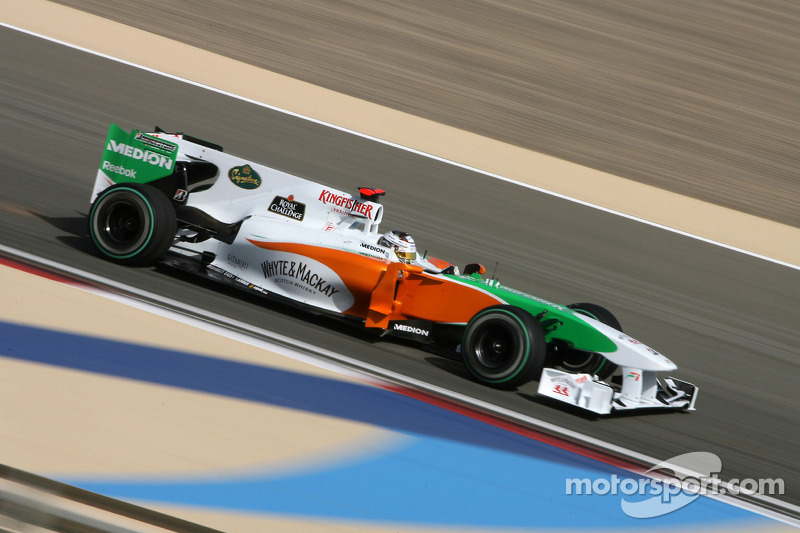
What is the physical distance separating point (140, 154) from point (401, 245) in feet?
9.01

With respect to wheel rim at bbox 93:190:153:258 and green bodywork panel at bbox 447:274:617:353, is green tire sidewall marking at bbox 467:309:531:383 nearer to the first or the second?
green bodywork panel at bbox 447:274:617:353

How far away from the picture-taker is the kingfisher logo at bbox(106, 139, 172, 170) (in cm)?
827

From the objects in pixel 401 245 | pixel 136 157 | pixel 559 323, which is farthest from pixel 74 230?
pixel 559 323

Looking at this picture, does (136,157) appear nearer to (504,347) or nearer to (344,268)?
(344,268)

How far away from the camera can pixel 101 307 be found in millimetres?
6816

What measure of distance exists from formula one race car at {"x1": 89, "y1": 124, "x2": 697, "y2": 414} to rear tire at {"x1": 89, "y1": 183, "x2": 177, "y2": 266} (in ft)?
0.04

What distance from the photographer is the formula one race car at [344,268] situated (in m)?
6.84

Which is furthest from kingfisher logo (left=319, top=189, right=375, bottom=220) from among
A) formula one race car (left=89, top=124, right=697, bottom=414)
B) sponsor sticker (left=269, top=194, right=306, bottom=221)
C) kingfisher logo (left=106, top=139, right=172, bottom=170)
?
kingfisher logo (left=106, top=139, right=172, bottom=170)

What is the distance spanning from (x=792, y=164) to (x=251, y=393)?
1195 cm

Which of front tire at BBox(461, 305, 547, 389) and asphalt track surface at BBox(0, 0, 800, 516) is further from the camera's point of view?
asphalt track surface at BBox(0, 0, 800, 516)

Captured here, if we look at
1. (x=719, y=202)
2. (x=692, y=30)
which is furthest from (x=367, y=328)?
(x=692, y=30)

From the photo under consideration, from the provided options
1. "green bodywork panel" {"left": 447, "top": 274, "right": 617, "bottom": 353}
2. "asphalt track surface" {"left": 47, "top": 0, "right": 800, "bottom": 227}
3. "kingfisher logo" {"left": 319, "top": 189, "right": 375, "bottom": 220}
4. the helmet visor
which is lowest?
"green bodywork panel" {"left": 447, "top": 274, "right": 617, "bottom": 353}

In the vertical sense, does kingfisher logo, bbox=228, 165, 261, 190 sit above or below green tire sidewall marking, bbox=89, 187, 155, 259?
above

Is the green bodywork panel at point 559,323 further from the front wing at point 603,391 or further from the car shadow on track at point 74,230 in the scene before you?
the car shadow on track at point 74,230
